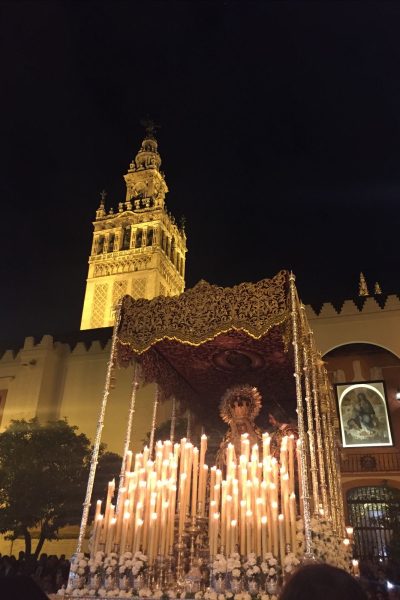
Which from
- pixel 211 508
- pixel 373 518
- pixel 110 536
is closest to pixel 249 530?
pixel 211 508

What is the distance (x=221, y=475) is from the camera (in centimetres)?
679

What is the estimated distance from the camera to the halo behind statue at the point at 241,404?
8.14 m

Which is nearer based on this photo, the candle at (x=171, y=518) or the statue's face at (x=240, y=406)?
the candle at (x=171, y=518)

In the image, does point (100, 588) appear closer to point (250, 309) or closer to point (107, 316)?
point (250, 309)

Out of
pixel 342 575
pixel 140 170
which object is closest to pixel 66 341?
pixel 342 575

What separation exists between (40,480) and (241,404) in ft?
23.7

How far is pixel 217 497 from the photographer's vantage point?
6137 millimetres

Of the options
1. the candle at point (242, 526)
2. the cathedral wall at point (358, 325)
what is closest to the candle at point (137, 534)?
the candle at point (242, 526)

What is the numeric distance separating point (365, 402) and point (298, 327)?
7881mm

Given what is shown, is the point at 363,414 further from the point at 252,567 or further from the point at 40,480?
the point at 252,567

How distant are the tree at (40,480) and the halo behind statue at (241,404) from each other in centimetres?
672

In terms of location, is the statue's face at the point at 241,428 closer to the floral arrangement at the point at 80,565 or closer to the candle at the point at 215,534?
the candle at the point at 215,534

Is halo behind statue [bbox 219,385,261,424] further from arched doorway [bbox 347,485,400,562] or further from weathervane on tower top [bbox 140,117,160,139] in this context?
weathervane on tower top [bbox 140,117,160,139]

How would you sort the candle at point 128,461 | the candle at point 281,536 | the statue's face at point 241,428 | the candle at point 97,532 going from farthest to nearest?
the statue's face at point 241,428 → the candle at point 128,461 → the candle at point 97,532 → the candle at point 281,536
